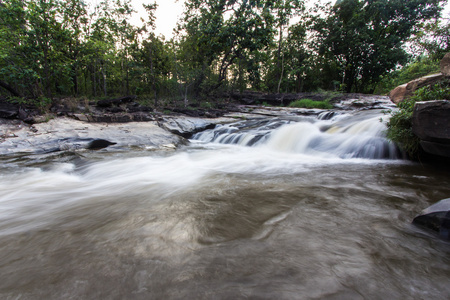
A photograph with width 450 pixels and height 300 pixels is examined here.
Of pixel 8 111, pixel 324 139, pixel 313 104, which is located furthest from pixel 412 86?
pixel 8 111

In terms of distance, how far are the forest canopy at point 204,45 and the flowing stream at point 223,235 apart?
800 cm

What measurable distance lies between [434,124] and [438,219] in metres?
2.69

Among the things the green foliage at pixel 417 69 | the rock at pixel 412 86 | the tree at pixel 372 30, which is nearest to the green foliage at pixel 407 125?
the rock at pixel 412 86

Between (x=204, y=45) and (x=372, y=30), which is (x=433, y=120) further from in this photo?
(x=372, y=30)

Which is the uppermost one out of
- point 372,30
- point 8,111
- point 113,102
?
point 372,30

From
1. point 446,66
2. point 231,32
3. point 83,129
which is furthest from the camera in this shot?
point 231,32

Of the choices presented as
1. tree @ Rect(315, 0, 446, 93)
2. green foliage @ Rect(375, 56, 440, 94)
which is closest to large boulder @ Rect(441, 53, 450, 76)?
green foliage @ Rect(375, 56, 440, 94)

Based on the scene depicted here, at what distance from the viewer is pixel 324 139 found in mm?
6215

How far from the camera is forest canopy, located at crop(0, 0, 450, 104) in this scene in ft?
28.0

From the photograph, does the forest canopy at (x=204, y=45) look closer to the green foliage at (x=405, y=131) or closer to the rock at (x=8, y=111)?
the rock at (x=8, y=111)

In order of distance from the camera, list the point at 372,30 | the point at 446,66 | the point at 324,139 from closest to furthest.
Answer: the point at 446,66
the point at 324,139
the point at 372,30

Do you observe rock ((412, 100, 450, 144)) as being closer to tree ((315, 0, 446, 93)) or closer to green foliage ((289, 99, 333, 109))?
green foliage ((289, 99, 333, 109))

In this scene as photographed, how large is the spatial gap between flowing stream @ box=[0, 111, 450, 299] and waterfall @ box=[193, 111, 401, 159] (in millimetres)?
1038

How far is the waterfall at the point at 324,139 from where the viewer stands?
5047 millimetres
